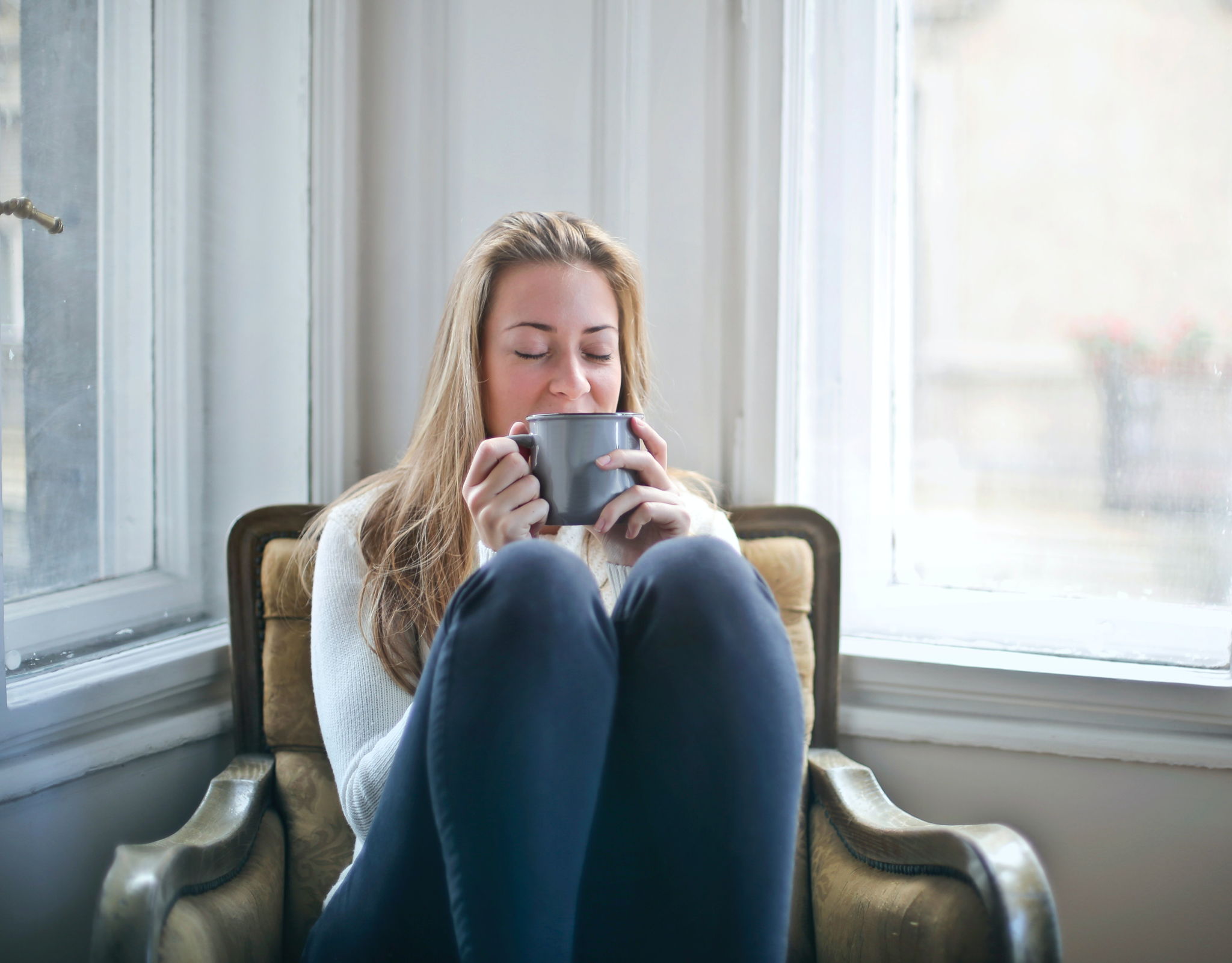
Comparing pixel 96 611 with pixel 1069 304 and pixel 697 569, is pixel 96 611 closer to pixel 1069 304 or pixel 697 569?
pixel 697 569

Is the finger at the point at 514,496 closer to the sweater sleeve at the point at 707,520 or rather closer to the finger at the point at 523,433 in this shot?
the finger at the point at 523,433

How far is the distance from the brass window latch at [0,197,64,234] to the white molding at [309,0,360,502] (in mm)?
Answer: 525

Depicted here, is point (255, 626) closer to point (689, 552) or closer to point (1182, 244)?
point (689, 552)

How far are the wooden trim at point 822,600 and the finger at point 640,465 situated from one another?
42 cm

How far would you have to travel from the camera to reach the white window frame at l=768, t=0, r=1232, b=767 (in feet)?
4.66

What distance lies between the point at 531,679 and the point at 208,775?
88cm

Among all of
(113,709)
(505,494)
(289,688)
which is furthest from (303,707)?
(505,494)

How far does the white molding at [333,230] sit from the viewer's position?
5.19 ft

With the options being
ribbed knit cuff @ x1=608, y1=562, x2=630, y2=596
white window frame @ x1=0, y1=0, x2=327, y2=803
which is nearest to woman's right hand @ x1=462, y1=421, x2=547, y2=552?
ribbed knit cuff @ x1=608, y1=562, x2=630, y2=596

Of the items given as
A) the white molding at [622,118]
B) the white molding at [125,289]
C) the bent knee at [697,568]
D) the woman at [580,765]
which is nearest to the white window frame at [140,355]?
→ the white molding at [125,289]

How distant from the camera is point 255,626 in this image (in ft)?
4.19

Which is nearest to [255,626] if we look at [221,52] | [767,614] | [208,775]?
[208,775]

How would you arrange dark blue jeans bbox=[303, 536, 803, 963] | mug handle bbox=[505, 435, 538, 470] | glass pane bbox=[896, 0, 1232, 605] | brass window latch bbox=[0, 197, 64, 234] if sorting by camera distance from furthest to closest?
glass pane bbox=[896, 0, 1232, 605]
brass window latch bbox=[0, 197, 64, 234]
mug handle bbox=[505, 435, 538, 470]
dark blue jeans bbox=[303, 536, 803, 963]

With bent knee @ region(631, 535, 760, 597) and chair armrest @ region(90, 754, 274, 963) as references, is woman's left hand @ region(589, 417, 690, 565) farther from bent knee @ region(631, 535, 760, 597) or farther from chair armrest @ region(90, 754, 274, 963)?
chair armrest @ region(90, 754, 274, 963)
